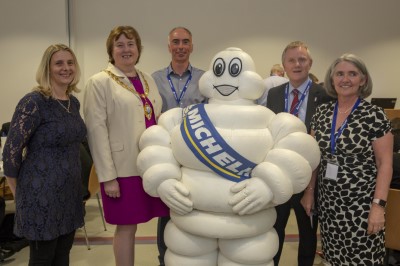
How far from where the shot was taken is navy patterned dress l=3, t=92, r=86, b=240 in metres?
1.69

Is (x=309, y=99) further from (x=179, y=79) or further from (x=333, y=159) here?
(x=179, y=79)

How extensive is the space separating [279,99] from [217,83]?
797 millimetres

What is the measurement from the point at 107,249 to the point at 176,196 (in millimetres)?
1776

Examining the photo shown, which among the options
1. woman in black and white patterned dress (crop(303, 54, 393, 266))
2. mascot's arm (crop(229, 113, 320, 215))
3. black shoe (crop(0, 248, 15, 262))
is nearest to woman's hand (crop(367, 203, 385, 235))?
woman in black and white patterned dress (crop(303, 54, 393, 266))

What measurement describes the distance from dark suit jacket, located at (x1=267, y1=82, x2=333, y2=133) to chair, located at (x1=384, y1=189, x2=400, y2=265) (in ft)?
1.97

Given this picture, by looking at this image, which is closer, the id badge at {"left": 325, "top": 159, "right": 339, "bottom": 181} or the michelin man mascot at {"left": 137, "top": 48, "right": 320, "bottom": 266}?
the michelin man mascot at {"left": 137, "top": 48, "right": 320, "bottom": 266}

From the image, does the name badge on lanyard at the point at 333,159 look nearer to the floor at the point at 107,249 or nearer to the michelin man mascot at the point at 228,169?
the michelin man mascot at the point at 228,169

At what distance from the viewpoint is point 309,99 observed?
2191 mm

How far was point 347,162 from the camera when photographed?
1.74 metres

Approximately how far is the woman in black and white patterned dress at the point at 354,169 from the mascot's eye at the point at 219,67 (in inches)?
24.7

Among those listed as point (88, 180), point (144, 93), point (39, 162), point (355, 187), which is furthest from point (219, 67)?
point (88, 180)

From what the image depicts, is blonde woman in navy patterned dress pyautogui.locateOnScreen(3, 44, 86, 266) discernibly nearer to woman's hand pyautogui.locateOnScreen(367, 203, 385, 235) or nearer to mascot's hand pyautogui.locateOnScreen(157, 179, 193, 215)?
mascot's hand pyautogui.locateOnScreen(157, 179, 193, 215)

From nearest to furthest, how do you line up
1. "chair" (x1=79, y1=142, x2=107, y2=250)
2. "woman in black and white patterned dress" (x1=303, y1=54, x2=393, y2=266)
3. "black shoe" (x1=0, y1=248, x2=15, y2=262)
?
1. "woman in black and white patterned dress" (x1=303, y1=54, x2=393, y2=266)
2. "black shoe" (x1=0, y1=248, x2=15, y2=262)
3. "chair" (x1=79, y1=142, x2=107, y2=250)

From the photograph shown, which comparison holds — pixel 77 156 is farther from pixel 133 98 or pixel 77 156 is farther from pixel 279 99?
pixel 279 99
